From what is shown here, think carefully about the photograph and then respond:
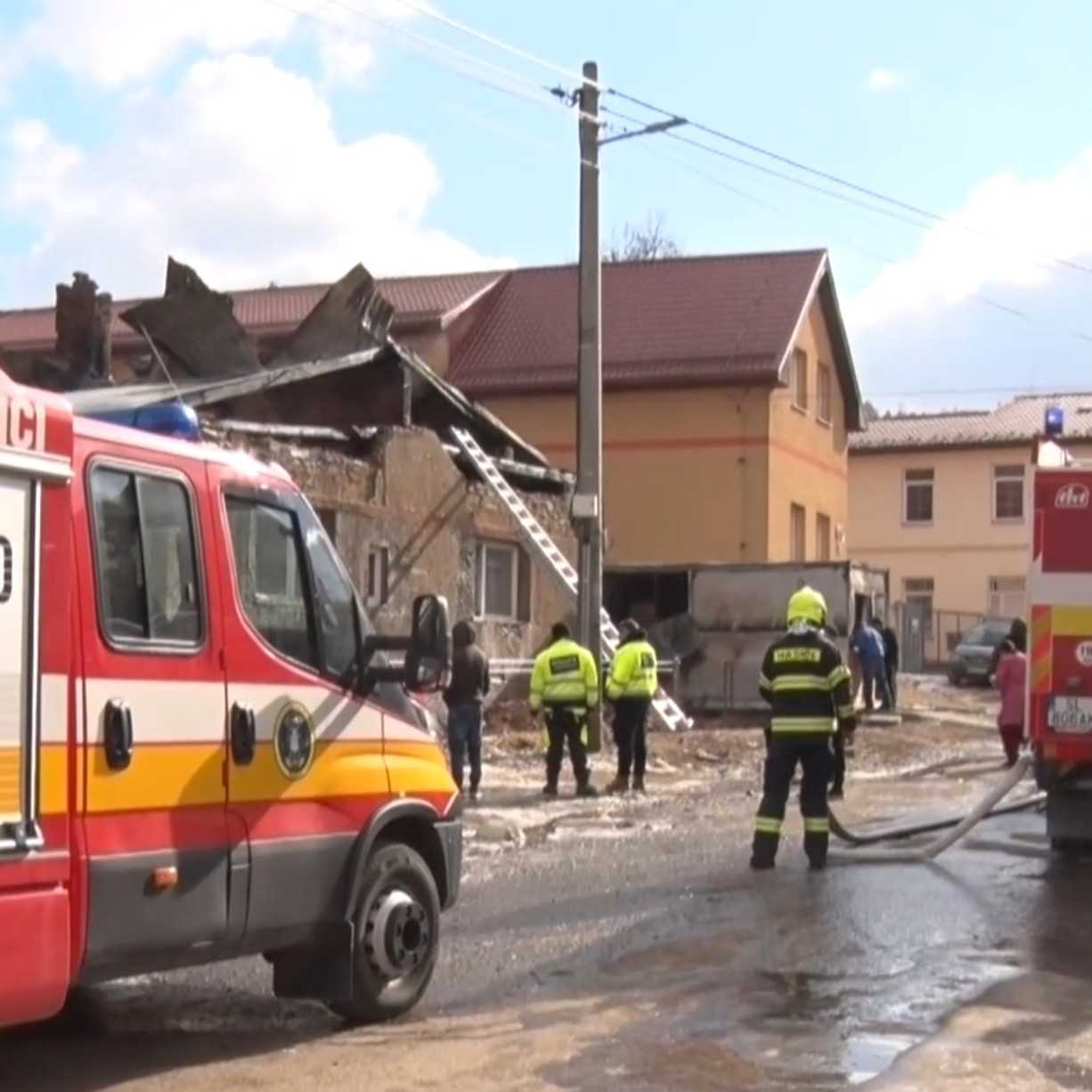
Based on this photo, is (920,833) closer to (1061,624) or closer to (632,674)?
(1061,624)

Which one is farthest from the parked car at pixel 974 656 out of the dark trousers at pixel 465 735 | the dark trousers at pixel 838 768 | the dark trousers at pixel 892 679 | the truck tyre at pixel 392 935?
the truck tyre at pixel 392 935

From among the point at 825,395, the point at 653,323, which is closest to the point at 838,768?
the point at 653,323

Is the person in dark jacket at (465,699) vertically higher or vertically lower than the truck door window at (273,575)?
lower

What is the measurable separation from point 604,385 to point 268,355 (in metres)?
11.2

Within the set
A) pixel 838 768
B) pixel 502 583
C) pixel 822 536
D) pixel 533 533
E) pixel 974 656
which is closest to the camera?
pixel 838 768

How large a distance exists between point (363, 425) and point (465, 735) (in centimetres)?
780

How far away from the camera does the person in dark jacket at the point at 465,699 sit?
1731 centimetres

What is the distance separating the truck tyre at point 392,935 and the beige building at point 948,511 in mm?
44183

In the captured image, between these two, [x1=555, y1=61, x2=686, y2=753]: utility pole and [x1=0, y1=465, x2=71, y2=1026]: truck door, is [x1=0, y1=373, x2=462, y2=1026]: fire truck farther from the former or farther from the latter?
[x1=555, y1=61, x2=686, y2=753]: utility pole

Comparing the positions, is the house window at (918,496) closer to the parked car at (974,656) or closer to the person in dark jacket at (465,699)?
the parked car at (974,656)

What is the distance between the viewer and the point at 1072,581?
13102 millimetres

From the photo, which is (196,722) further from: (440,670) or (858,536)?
(858,536)

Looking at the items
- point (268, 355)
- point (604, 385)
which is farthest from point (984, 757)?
point (604, 385)

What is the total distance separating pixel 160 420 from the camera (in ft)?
24.8
